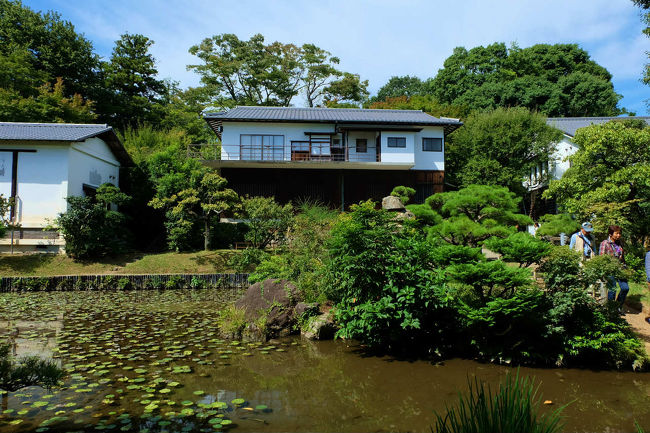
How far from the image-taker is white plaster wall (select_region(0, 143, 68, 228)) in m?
17.8

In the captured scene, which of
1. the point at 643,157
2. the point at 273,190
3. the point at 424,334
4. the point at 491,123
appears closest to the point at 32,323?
the point at 424,334

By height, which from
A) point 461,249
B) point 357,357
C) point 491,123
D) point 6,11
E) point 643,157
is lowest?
point 357,357

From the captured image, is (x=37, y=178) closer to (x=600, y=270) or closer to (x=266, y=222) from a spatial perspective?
(x=266, y=222)

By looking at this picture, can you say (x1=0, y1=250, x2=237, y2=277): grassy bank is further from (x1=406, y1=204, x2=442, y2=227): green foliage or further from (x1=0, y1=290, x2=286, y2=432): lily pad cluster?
(x1=406, y1=204, x2=442, y2=227): green foliage

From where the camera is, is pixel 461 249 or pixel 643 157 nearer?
Result: pixel 461 249

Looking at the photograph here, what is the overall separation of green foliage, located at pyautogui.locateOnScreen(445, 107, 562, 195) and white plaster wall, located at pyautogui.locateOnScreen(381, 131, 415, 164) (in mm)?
3302

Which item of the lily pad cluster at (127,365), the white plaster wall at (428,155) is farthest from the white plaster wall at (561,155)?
the lily pad cluster at (127,365)

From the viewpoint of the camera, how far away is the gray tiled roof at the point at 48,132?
17656mm

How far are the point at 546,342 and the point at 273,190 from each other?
1844 cm

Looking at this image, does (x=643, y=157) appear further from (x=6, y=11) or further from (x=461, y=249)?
(x=6, y=11)

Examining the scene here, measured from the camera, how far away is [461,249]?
20.6ft

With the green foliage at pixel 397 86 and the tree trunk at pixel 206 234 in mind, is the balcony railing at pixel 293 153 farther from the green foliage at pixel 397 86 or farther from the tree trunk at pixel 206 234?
the green foliage at pixel 397 86

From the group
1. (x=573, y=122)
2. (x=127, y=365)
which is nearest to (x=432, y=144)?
(x=573, y=122)

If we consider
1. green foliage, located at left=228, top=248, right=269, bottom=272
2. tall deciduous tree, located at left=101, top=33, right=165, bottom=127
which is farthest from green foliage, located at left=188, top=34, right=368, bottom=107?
green foliage, located at left=228, top=248, right=269, bottom=272
